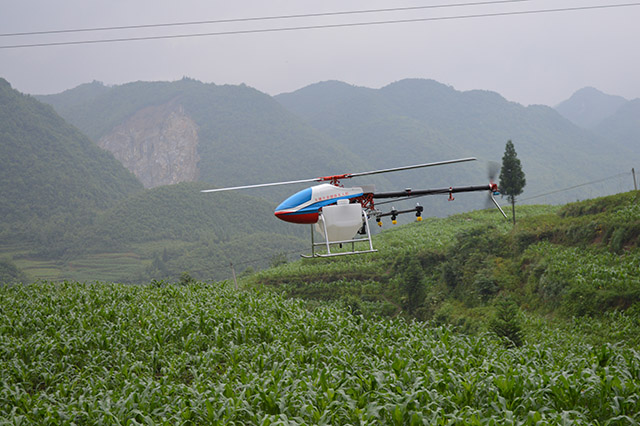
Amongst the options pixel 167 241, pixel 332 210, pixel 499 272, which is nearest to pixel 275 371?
pixel 332 210

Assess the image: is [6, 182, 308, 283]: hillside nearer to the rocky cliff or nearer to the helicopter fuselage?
the rocky cliff

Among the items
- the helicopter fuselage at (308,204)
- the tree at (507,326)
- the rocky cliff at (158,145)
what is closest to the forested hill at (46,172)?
the rocky cliff at (158,145)

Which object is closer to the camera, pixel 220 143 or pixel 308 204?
pixel 308 204

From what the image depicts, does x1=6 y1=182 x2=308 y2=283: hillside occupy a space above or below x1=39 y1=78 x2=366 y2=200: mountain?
below

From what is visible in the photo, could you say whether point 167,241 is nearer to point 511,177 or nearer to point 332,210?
point 511,177

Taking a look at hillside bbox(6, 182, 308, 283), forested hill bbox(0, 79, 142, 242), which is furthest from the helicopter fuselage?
forested hill bbox(0, 79, 142, 242)

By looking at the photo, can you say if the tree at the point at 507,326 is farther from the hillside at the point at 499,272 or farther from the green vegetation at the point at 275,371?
the hillside at the point at 499,272

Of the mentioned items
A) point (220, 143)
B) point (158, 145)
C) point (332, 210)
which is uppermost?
point (158, 145)

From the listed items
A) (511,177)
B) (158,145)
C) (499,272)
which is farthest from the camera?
(158,145)
